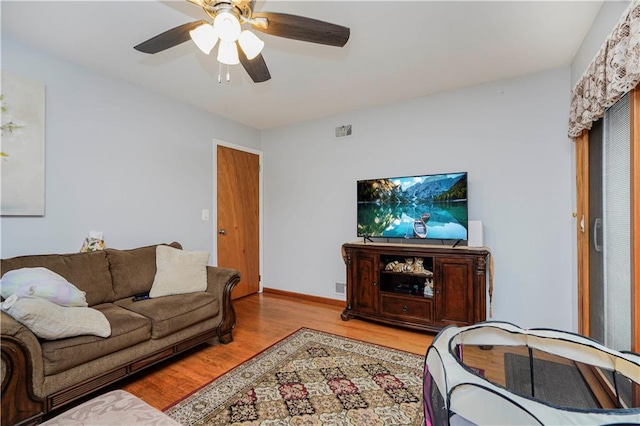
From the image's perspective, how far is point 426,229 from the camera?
9.95 ft

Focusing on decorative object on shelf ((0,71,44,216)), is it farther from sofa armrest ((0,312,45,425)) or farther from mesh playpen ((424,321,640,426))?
mesh playpen ((424,321,640,426))

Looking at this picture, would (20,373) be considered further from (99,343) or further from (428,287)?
(428,287)

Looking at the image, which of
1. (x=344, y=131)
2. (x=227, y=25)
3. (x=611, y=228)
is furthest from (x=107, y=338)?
(x=611, y=228)

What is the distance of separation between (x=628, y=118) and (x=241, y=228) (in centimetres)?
388

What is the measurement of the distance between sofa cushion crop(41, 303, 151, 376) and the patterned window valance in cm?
312

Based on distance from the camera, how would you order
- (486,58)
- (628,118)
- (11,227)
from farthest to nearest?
1. (486,58)
2. (11,227)
3. (628,118)

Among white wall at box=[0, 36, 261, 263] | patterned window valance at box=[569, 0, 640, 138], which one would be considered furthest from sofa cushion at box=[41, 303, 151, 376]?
patterned window valance at box=[569, 0, 640, 138]

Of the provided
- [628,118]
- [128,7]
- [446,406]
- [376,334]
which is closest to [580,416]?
[446,406]

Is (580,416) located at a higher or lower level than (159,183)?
lower

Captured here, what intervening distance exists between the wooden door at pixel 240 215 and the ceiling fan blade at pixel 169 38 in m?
2.15

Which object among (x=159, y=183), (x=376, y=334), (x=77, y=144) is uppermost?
(x=77, y=144)

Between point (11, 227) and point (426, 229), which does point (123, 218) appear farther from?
point (426, 229)

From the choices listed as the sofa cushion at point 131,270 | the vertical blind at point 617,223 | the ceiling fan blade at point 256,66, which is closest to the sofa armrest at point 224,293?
the sofa cushion at point 131,270

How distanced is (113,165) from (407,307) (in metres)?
3.19
